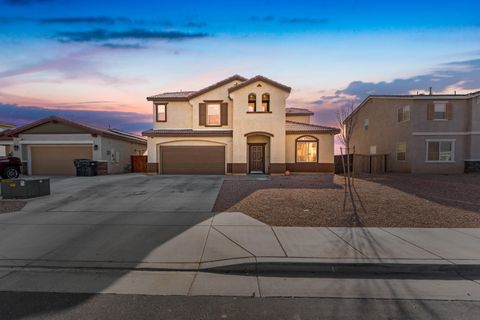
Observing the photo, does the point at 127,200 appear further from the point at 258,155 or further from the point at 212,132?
the point at 258,155

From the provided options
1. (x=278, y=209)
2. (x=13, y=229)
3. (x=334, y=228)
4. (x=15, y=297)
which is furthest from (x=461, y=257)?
(x=13, y=229)

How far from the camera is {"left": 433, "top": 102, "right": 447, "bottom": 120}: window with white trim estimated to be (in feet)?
66.1

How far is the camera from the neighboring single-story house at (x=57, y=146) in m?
19.7

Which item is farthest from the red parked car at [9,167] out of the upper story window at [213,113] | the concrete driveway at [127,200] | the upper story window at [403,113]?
the upper story window at [403,113]

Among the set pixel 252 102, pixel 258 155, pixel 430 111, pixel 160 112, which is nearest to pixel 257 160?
pixel 258 155

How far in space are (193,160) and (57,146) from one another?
36.6ft

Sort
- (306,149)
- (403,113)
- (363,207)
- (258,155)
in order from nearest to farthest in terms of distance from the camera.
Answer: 1. (363,207)
2. (306,149)
3. (258,155)
4. (403,113)

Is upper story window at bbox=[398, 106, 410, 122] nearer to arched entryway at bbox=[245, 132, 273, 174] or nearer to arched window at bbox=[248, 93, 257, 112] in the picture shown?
arched entryway at bbox=[245, 132, 273, 174]

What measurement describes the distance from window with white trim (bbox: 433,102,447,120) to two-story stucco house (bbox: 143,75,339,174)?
28.5ft

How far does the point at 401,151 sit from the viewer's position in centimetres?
2134

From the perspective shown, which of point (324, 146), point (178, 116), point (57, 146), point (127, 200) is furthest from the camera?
point (178, 116)

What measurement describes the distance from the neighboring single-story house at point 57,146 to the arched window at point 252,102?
11.8 metres

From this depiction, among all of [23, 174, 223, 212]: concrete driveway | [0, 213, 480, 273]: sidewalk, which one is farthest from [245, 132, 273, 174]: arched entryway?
[0, 213, 480, 273]: sidewalk

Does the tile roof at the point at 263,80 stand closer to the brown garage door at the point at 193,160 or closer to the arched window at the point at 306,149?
the arched window at the point at 306,149
